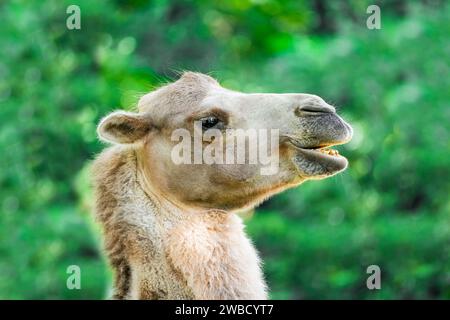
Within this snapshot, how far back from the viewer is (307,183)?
1315 centimetres

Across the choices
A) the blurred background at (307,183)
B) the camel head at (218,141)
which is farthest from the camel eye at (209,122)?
the blurred background at (307,183)

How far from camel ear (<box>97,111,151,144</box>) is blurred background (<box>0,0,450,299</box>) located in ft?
20.3

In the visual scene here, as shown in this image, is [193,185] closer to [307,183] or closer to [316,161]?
[316,161]

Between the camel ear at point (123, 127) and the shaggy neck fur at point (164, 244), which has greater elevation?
the camel ear at point (123, 127)

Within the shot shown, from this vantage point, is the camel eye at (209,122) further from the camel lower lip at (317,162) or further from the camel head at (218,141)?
the camel lower lip at (317,162)

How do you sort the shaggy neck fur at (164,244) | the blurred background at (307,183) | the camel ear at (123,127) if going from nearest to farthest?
1. the shaggy neck fur at (164,244)
2. the camel ear at (123,127)
3. the blurred background at (307,183)

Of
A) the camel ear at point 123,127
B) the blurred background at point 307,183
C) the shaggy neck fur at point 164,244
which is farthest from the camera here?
the blurred background at point 307,183

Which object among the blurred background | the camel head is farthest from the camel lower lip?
the blurred background

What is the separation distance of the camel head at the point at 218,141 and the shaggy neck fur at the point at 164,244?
0.26 ft

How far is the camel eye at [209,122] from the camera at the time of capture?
530 centimetres

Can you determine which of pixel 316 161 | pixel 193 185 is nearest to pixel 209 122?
pixel 193 185

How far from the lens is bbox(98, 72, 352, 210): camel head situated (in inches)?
198

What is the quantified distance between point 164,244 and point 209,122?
27.3 inches

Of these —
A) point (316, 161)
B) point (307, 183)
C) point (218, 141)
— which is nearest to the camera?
point (316, 161)
